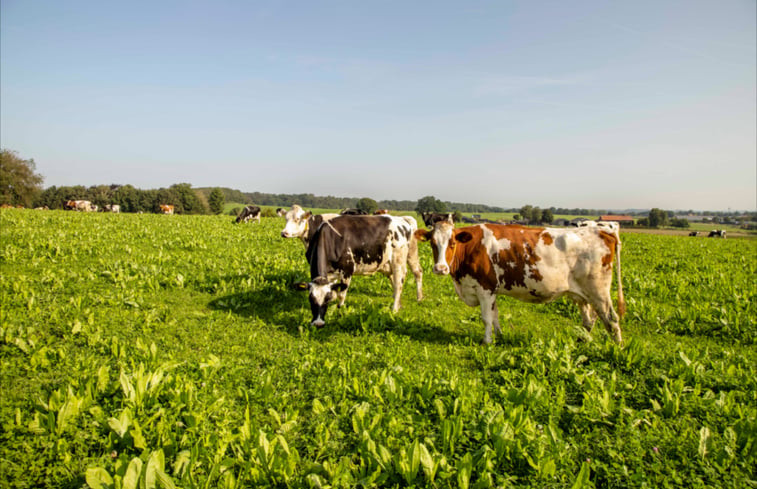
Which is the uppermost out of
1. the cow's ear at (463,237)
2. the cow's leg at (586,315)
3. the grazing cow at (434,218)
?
the grazing cow at (434,218)

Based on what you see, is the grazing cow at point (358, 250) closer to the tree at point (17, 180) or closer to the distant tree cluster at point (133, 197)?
the tree at point (17, 180)

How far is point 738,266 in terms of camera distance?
16.2 m

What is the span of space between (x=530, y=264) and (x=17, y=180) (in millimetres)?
86536

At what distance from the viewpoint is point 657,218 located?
344 feet

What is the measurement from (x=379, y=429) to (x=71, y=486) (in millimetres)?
3081

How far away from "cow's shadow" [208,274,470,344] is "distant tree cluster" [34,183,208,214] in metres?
94.1

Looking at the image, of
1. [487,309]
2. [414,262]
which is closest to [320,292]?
[487,309]

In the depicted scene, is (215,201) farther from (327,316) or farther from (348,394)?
(348,394)

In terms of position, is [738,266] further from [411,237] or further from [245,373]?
[245,373]

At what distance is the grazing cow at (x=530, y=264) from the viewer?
7164 millimetres

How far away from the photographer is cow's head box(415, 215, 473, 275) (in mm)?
7398

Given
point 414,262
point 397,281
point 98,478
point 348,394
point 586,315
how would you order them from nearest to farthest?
point 98,478
point 348,394
point 586,315
point 397,281
point 414,262

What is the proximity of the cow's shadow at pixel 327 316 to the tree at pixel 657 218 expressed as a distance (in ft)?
393

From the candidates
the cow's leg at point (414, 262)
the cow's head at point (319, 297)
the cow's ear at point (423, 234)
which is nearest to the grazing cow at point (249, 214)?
the cow's leg at point (414, 262)
